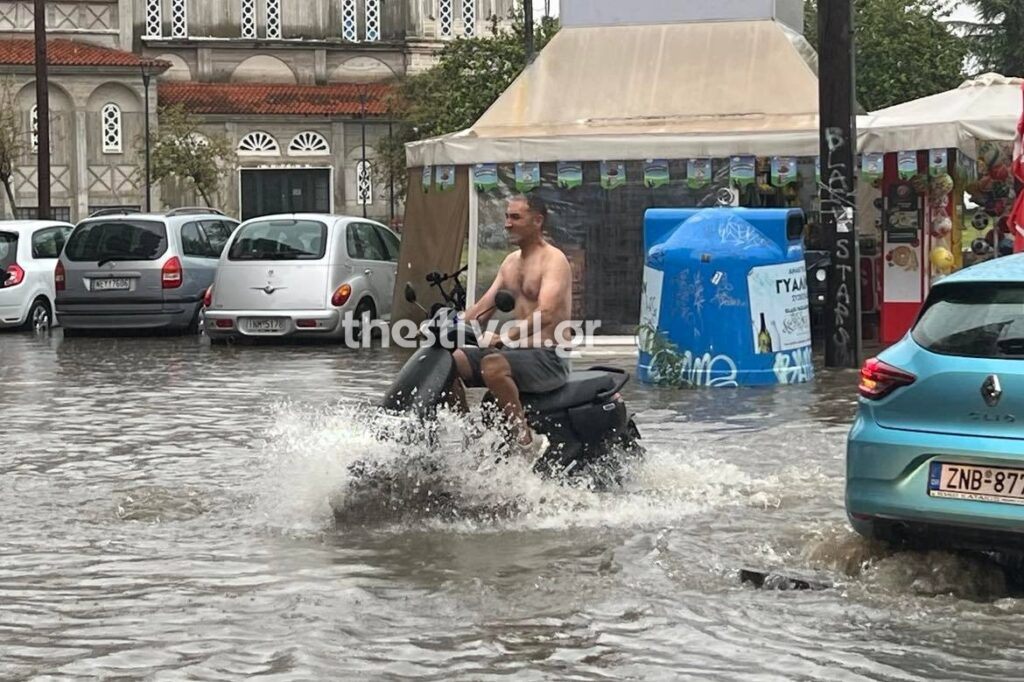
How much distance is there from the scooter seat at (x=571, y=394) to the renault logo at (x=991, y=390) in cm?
284

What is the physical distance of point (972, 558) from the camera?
7.23 metres

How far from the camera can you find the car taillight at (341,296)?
65.6ft

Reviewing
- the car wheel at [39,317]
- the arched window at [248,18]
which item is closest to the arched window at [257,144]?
the arched window at [248,18]

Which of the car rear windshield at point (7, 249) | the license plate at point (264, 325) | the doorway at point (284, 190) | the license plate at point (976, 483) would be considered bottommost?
the license plate at point (976, 483)

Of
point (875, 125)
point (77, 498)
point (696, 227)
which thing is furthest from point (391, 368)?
point (77, 498)

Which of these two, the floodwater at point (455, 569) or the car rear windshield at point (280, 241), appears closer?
the floodwater at point (455, 569)

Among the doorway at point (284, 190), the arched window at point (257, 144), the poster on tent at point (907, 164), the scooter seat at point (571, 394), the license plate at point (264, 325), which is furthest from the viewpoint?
the doorway at point (284, 190)

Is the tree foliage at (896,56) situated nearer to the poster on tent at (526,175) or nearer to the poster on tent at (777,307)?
the poster on tent at (526,175)

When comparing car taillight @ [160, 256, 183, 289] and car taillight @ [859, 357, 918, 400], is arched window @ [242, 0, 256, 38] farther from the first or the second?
car taillight @ [859, 357, 918, 400]

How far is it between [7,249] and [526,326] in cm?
1581

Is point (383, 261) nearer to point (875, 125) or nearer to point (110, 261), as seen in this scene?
point (110, 261)

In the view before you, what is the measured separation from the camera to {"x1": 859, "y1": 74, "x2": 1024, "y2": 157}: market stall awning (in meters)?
17.0

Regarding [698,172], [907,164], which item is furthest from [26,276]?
[907,164]

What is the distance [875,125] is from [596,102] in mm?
3588
